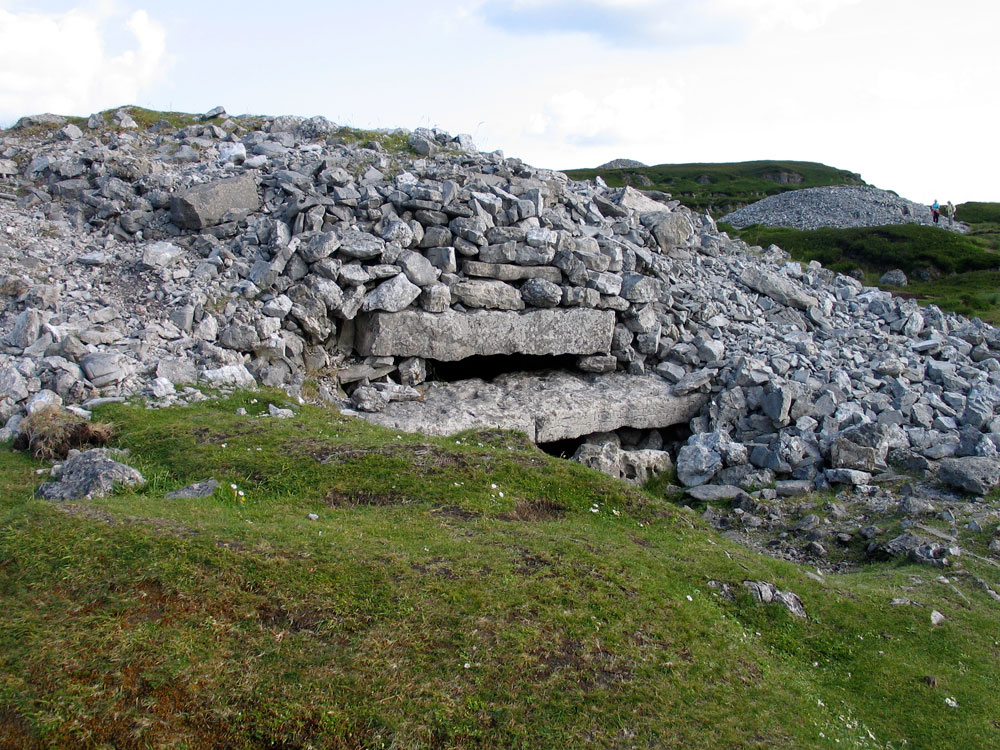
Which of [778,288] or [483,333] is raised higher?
[778,288]

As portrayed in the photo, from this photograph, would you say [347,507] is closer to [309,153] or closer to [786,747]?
[786,747]

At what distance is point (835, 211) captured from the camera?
2660 inches

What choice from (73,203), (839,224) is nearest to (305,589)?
(73,203)

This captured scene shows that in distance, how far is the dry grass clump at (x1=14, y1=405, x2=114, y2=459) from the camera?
44.3ft

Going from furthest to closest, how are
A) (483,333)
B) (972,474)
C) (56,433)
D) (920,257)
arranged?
1. (920,257)
2. (483,333)
3. (972,474)
4. (56,433)

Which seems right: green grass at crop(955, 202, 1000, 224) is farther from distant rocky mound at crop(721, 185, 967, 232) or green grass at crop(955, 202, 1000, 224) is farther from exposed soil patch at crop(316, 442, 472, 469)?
Result: exposed soil patch at crop(316, 442, 472, 469)

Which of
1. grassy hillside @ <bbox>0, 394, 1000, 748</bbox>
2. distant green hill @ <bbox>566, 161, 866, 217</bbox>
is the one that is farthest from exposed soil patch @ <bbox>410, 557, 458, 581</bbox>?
distant green hill @ <bbox>566, 161, 866, 217</bbox>

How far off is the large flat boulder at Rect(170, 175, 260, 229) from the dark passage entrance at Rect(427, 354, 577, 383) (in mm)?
7349

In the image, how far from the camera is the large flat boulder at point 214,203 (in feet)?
69.8

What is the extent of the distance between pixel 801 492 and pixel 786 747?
11.0 meters

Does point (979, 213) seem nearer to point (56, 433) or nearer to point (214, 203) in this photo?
point (214, 203)

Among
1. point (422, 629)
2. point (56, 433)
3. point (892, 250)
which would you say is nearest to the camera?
point (422, 629)

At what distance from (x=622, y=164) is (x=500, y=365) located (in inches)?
4043

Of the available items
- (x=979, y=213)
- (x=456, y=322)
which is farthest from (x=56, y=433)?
(x=979, y=213)
